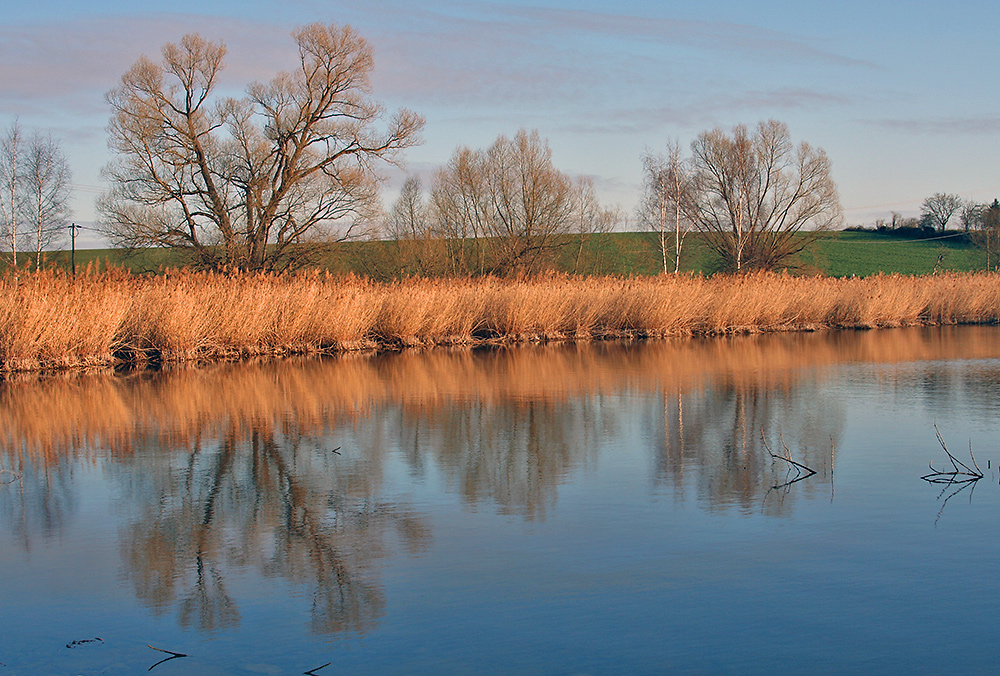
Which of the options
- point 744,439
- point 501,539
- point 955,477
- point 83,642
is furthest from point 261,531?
point 955,477

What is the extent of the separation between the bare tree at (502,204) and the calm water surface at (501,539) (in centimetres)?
3190

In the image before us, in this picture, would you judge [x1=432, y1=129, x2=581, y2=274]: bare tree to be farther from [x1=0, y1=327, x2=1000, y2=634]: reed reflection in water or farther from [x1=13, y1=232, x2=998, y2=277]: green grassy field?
[x1=0, y1=327, x2=1000, y2=634]: reed reflection in water

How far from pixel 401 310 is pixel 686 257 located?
37.2 metres

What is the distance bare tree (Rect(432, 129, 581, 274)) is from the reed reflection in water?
27.2 meters

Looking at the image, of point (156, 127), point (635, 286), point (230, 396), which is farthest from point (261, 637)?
point (156, 127)

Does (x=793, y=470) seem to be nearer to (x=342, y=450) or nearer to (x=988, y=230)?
(x=342, y=450)

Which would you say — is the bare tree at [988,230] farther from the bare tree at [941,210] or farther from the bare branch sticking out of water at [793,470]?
the bare branch sticking out of water at [793,470]

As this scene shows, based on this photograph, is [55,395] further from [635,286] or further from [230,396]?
[635,286]

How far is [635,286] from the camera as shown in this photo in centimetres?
2288

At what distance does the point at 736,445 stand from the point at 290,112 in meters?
29.9

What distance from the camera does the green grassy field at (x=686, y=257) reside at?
36688 mm

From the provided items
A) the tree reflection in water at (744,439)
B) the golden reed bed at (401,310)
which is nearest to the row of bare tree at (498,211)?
the golden reed bed at (401,310)

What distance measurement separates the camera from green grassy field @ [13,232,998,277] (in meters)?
36.7

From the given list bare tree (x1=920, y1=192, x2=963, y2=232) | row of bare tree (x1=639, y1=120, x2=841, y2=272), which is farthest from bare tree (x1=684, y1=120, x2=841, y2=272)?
bare tree (x1=920, y1=192, x2=963, y2=232)
